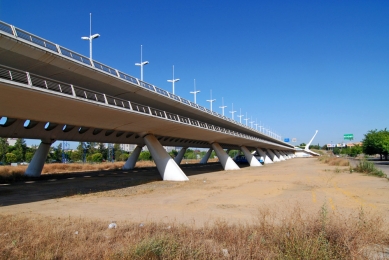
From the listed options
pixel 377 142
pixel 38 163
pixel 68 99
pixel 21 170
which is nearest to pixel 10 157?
pixel 21 170

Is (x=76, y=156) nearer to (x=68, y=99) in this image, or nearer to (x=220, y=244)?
(x=68, y=99)

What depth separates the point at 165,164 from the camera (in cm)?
2734

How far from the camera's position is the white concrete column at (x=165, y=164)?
2658cm

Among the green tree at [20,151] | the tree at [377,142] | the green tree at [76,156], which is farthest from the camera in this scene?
the green tree at [76,156]

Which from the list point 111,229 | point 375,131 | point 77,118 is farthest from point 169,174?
point 375,131

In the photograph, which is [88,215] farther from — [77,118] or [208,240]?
[77,118]

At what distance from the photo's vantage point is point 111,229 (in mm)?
8000

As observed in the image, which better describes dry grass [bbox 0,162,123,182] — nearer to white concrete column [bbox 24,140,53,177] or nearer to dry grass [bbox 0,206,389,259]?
white concrete column [bbox 24,140,53,177]

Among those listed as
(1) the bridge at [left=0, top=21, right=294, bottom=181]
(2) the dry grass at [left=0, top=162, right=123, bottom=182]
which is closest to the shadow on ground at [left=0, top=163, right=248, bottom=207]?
(2) the dry grass at [left=0, top=162, right=123, bottom=182]

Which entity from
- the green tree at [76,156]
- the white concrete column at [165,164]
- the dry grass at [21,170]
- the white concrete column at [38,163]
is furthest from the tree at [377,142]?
the green tree at [76,156]

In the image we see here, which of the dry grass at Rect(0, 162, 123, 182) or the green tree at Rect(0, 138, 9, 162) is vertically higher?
the green tree at Rect(0, 138, 9, 162)

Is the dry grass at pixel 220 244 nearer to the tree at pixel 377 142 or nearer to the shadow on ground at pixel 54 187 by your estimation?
the shadow on ground at pixel 54 187

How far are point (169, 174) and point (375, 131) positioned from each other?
63.0 meters

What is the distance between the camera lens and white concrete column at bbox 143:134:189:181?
2658 centimetres
